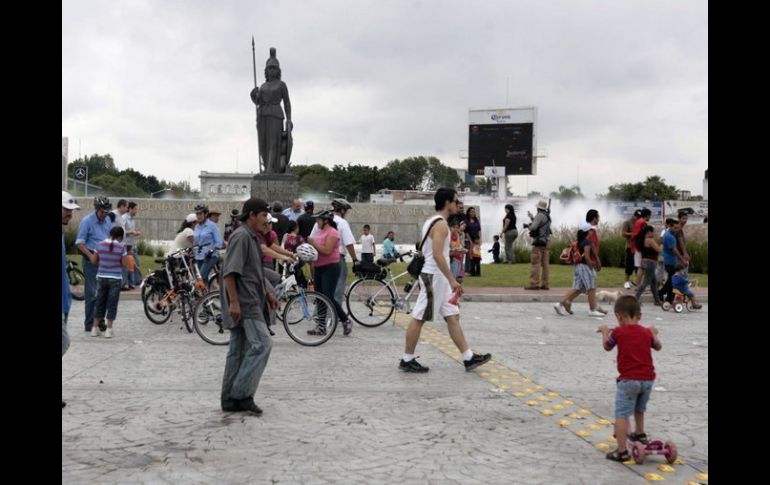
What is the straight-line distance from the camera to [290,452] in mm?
5316

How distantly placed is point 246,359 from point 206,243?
22.4ft

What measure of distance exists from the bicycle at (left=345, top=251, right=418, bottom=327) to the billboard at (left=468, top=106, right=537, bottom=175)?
47862 mm

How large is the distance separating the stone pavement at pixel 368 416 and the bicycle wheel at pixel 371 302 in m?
1.34

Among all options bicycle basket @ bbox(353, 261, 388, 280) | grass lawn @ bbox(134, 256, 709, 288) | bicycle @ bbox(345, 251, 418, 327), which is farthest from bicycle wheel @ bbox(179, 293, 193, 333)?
grass lawn @ bbox(134, 256, 709, 288)

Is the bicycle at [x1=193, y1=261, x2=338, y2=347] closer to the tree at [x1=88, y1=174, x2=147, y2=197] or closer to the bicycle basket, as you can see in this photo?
the bicycle basket

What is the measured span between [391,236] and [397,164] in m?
95.4

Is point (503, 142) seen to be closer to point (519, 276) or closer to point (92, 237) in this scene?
point (519, 276)

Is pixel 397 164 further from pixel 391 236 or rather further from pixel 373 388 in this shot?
pixel 373 388

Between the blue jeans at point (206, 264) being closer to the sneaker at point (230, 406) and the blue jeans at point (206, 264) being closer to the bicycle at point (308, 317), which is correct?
the bicycle at point (308, 317)

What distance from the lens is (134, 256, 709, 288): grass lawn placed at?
19141 millimetres

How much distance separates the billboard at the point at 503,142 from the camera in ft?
193

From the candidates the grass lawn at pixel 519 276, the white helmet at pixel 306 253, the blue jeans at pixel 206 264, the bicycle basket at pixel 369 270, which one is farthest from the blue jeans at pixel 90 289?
the grass lawn at pixel 519 276
